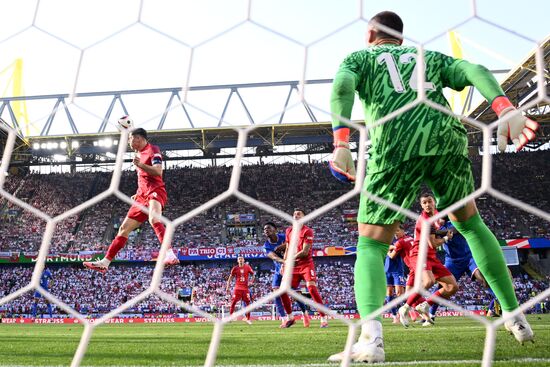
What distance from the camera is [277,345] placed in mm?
3506

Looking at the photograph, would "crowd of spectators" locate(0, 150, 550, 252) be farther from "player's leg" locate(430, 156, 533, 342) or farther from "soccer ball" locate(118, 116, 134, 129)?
"player's leg" locate(430, 156, 533, 342)

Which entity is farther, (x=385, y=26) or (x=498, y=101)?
(x=385, y=26)

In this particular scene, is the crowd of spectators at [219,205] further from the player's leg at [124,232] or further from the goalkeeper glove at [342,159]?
the goalkeeper glove at [342,159]

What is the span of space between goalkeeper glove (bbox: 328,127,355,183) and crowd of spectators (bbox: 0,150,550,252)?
1926 centimetres

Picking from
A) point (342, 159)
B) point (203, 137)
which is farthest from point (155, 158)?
point (203, 137)

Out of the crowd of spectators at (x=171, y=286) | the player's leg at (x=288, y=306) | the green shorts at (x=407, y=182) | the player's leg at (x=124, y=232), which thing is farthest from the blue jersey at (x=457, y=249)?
the crowd of spectators at (x=171, y=286)

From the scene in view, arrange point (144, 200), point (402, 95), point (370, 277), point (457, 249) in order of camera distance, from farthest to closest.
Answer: point (457, 249), point (144, 200), point (402, 95), point (370, 277)

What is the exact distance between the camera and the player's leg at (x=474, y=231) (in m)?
2.30

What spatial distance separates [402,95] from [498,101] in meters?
0.40

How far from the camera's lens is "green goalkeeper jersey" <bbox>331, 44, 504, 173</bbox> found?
7.14 feet

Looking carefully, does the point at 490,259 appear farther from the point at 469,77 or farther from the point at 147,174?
the point at 147,174

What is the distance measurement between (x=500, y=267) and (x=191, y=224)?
21.5m

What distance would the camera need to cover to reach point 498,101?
6.88 feet

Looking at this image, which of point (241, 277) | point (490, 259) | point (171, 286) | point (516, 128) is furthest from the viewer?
point (171, 286)
